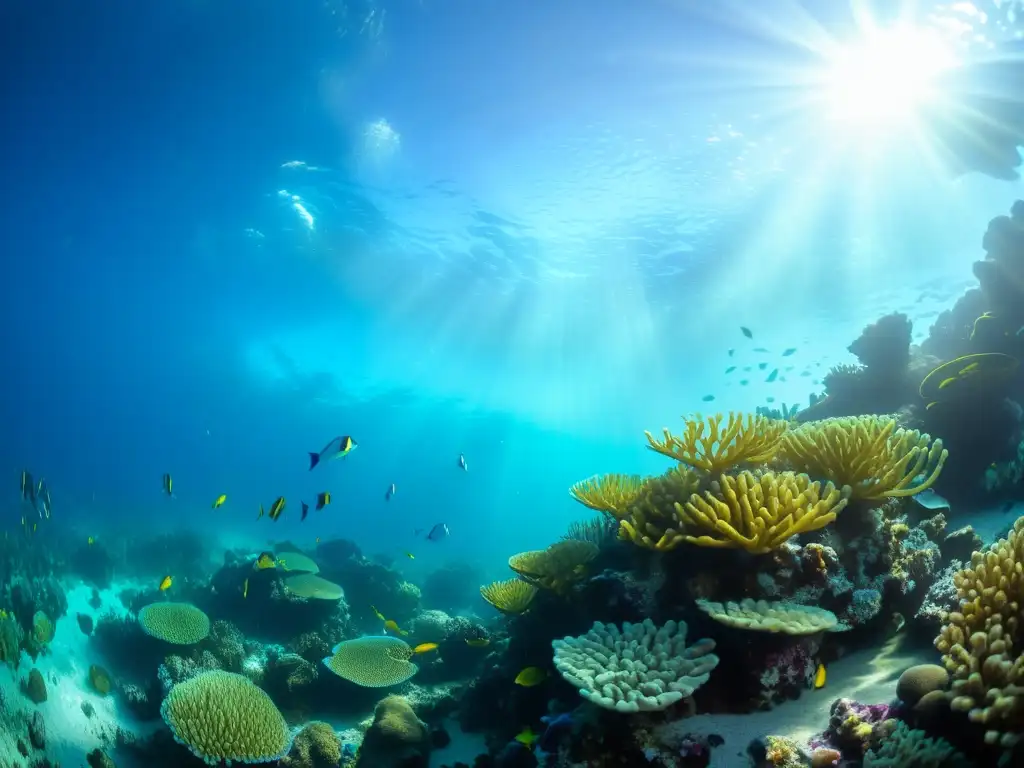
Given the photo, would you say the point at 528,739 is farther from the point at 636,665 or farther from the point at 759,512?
the point at 759,512

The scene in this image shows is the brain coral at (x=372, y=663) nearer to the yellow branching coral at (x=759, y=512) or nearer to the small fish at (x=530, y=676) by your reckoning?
the small fish at (x=530, y=676)

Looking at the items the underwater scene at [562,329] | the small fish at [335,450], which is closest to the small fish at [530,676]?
the underwater scene at [562,329]

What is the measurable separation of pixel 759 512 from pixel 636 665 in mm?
1528

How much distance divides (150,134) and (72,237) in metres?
10.5

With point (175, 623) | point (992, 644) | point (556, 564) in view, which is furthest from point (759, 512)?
point (175, 623)

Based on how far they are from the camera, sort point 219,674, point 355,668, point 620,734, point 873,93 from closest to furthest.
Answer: point 620,734
point 219,674
point 355,668
point 873,93

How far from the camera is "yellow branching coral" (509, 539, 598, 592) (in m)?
5.82

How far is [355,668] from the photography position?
786 centimetres

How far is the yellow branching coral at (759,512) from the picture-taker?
4.01m

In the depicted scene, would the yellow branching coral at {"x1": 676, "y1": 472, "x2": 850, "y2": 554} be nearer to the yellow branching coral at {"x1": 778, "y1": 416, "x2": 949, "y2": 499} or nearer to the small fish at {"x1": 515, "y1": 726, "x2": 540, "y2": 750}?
the yellow branching coral at {"x1": 778, "y1": 416, "x2": 949, "y2": 499}

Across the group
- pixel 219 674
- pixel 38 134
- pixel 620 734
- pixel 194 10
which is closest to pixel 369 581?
pixel 219 674

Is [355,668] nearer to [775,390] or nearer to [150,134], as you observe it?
[150,134]

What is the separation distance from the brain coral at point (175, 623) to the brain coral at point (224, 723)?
2.78 metres

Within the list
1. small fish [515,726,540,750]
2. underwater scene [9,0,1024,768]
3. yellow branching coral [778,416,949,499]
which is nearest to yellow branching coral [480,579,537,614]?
underwater scene [9,0,1024,768]
